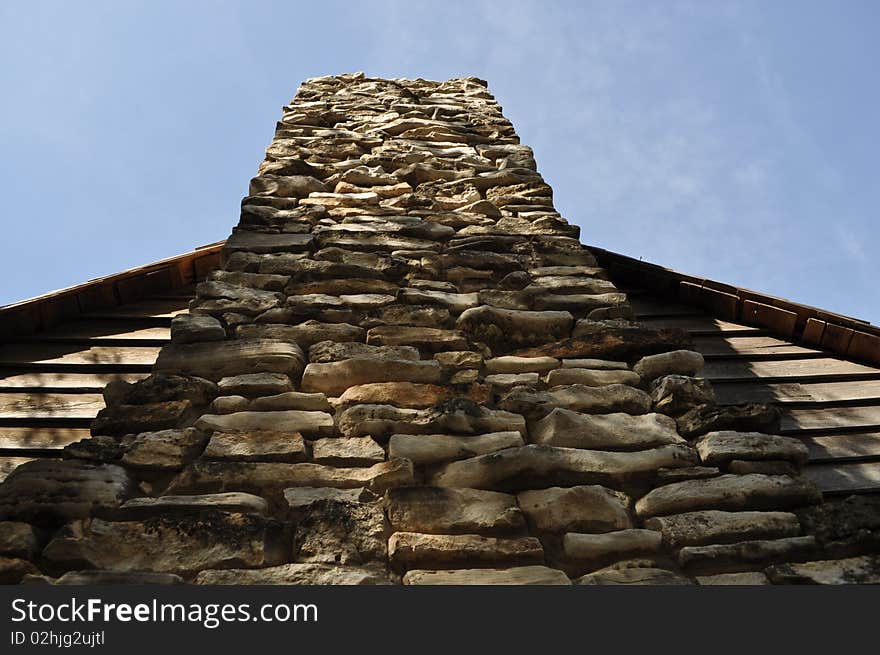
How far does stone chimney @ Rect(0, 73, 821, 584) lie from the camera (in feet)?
5.47

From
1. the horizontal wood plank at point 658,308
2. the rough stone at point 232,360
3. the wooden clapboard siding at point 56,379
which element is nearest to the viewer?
the rough stone at point 232,360

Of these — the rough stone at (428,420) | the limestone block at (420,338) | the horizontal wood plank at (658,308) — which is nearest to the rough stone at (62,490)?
the rough stone at (428,420)

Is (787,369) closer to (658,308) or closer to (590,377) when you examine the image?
(658,308)

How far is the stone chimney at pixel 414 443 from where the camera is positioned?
167cm

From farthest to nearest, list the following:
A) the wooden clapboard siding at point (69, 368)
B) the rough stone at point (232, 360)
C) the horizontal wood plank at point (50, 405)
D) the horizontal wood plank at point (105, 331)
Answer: the horizontal wood plank at point (105, 331), the horizontal wood plank at point (50, 405), the wooden clapboard siding at point (69, 368), the rough stone at point (232, 360)

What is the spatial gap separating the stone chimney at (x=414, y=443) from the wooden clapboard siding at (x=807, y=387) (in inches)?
34.9

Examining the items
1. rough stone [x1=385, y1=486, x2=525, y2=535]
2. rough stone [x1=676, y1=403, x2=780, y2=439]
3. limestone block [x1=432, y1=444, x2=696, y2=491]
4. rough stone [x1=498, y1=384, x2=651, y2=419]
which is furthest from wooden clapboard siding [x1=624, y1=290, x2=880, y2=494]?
rough stone [x1=385, y1=486, x2=525, y2=535]

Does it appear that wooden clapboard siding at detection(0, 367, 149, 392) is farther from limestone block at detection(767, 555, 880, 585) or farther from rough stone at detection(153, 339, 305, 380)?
limestone block at detection(767, 555, 880, 585)

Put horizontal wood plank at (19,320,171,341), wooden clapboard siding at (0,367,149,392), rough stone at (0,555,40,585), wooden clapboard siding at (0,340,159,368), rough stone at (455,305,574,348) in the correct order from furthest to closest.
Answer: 1. horizontal wood plank at (19,320,171,341)
2. wooden clapboard siding at (0,340,159,368)
3. wooden clapboard siding at (0,367,149,392)
4. rough stone at (455,305,574,348)
5. rough stone at (0,555,40,585)

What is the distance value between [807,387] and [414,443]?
226 cm

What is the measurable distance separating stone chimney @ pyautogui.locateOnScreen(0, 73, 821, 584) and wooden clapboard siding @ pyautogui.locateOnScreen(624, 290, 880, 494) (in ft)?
2.91

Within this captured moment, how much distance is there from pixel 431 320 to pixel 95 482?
1.18 metres

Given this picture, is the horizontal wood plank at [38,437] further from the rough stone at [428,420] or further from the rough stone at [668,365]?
the rough stone at [668,365]

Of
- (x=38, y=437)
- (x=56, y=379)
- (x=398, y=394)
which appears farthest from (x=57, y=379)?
(x=398, y=394)
